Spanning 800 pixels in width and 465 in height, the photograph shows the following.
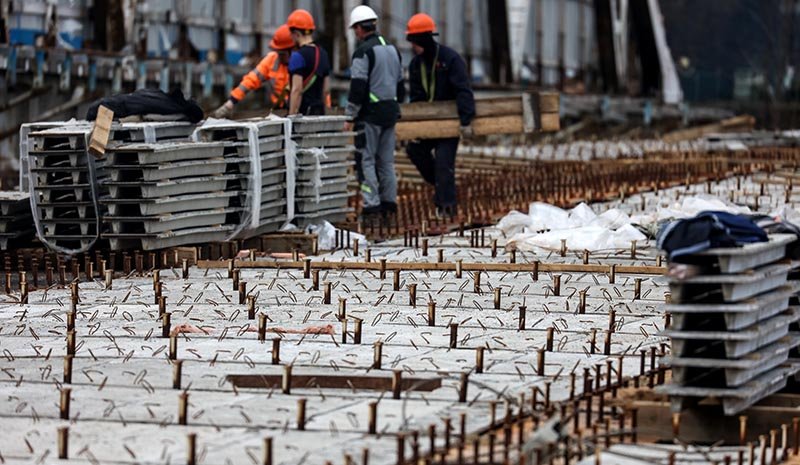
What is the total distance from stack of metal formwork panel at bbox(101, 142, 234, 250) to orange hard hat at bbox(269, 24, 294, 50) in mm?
2784

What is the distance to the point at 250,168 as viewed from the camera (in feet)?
40.9

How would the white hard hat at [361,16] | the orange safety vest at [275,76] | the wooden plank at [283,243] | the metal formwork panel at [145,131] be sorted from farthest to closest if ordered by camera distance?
the orange safety vest at [275,76] < the white hard hat at [361,16] < the wooden plank at [283,243] < the metal formwork panel at [145,131]

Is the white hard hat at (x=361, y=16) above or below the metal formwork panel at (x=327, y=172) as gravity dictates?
above

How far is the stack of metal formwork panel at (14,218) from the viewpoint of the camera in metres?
11.9

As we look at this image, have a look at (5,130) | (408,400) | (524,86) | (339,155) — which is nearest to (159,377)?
(408,400)

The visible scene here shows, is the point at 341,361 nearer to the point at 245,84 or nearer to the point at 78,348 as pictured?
the point at 78,348

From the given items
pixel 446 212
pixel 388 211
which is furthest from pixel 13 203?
pixel 446 212

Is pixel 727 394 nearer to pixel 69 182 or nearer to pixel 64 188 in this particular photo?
pixel 64 188

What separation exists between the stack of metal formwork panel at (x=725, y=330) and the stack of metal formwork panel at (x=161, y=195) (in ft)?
18.1

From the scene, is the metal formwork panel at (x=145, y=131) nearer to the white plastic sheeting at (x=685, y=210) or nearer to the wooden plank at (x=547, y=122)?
the white plastic sheeting at (x=685, y=210)

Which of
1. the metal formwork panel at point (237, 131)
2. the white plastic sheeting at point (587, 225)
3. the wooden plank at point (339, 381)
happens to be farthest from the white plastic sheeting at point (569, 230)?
the wooden plank at point (339, 381)

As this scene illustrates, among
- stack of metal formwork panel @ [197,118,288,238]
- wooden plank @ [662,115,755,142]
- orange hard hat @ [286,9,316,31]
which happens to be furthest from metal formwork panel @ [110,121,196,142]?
wooden plank @ [662,115,755,142]

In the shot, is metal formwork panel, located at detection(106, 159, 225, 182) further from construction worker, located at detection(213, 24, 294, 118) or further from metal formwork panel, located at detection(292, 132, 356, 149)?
construction worker, located at detection(213, 24, 294, 118)

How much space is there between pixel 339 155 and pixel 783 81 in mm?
32216
